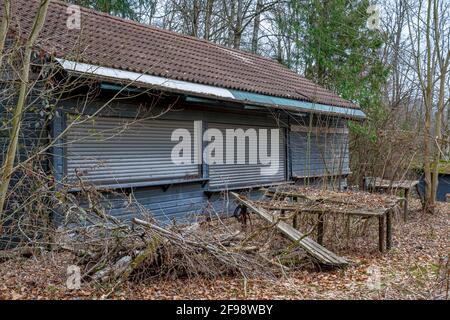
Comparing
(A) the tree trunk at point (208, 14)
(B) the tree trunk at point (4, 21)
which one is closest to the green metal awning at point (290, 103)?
(B) the tree trunk at point (4, 21)

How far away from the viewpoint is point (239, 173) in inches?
431

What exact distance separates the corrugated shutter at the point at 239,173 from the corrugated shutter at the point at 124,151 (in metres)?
0.72

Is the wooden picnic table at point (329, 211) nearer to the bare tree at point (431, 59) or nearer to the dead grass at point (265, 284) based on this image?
the dead grass at point (265, 284)

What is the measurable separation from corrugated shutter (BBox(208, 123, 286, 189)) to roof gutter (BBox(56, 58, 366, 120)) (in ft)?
2.72

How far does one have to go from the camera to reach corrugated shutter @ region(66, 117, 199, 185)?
738 cm

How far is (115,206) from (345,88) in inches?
442

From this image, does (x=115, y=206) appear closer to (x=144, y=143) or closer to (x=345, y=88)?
(x=144, y=143)

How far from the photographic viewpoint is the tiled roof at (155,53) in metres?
7.86

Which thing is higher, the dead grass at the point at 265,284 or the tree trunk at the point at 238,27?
the tree trunk at the point at 238,27

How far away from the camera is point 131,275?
497cm

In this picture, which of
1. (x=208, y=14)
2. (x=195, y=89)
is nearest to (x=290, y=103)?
(x=195, y=89)

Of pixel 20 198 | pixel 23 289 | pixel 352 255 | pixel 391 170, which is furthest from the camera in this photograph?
pixel 391 170

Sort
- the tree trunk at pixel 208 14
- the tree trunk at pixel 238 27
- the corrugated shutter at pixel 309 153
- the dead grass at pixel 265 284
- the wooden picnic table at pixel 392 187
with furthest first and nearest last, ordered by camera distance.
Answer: the tree trunk at pixel 238 27 → the tree trunk at pixel 208 14 → the corrugated shutter at pixel 309 153 → the wooden picnic table at pixel 392 187 → the dead grass at pixel 265 284

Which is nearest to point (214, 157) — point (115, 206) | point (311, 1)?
point (115, 206)
